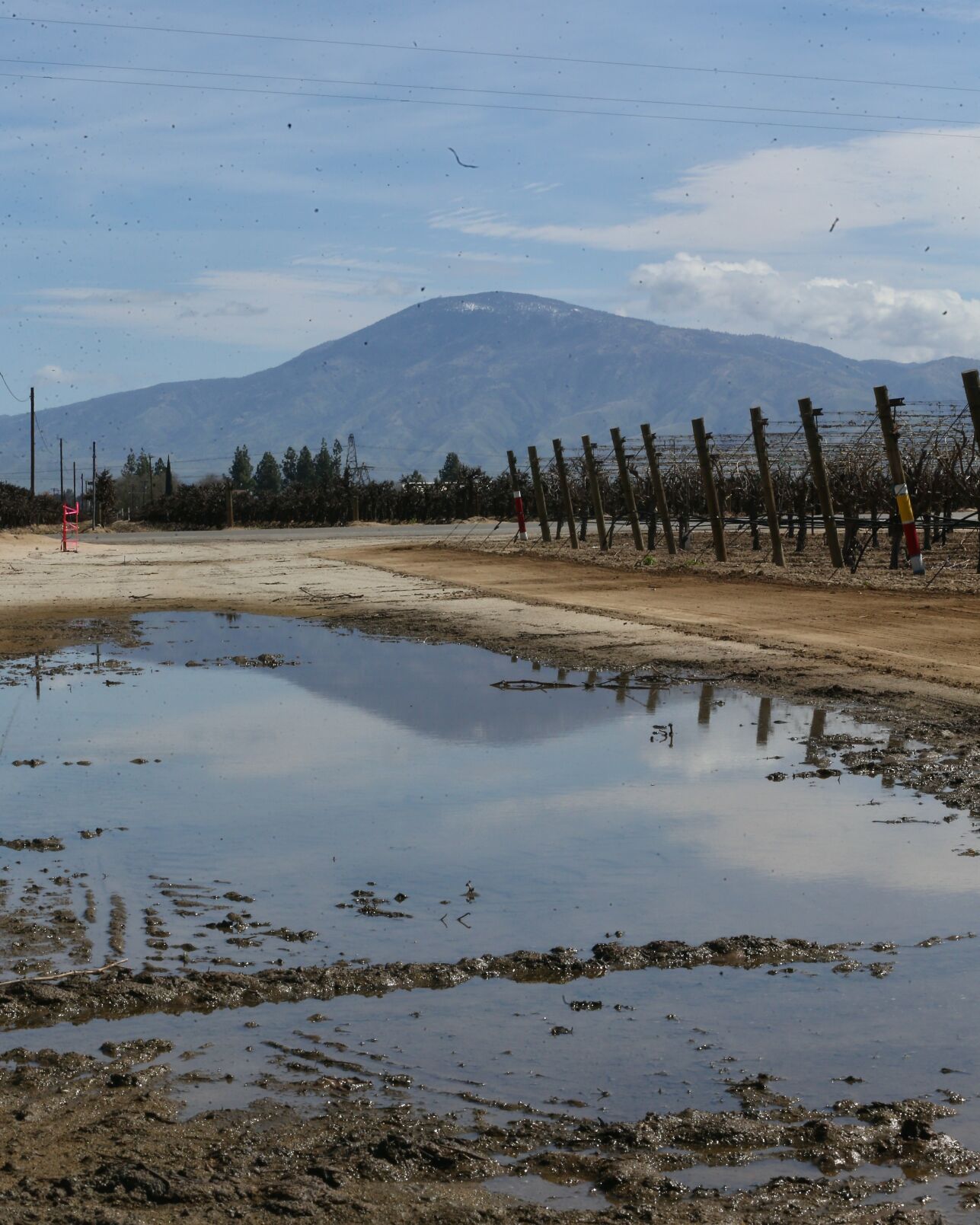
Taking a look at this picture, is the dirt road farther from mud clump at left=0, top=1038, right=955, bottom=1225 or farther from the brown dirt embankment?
mud clump at left=0, top=1038, right=955, bottom=1225

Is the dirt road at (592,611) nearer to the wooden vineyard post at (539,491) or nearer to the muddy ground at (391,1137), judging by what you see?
the muddy ground at (391,1137)

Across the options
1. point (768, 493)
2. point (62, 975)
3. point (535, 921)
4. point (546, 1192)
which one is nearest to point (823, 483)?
point (768, 493)

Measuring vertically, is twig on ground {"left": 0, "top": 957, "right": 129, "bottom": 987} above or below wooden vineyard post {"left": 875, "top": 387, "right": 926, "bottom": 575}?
below

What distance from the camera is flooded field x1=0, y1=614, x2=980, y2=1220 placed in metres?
3.75

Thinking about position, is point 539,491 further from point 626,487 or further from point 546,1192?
point 546,1192

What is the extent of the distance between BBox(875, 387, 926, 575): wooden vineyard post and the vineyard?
0.02 metres

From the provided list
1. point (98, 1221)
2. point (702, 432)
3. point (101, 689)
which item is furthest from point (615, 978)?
point (702, 432)

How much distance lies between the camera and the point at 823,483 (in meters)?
21.7

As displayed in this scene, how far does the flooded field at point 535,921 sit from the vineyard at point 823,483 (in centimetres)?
1247

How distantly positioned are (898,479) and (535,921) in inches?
615

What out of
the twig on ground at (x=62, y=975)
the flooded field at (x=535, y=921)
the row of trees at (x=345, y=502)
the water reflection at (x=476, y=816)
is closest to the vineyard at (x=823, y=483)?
the water reflection at (x=476, y=816)

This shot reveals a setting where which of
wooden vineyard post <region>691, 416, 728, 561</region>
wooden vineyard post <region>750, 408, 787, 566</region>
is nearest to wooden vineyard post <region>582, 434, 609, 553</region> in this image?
wooden vineyard post <region>691, 416, 728, 561</region>

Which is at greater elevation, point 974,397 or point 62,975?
point 974,397

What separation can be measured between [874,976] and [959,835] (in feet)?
6.47
